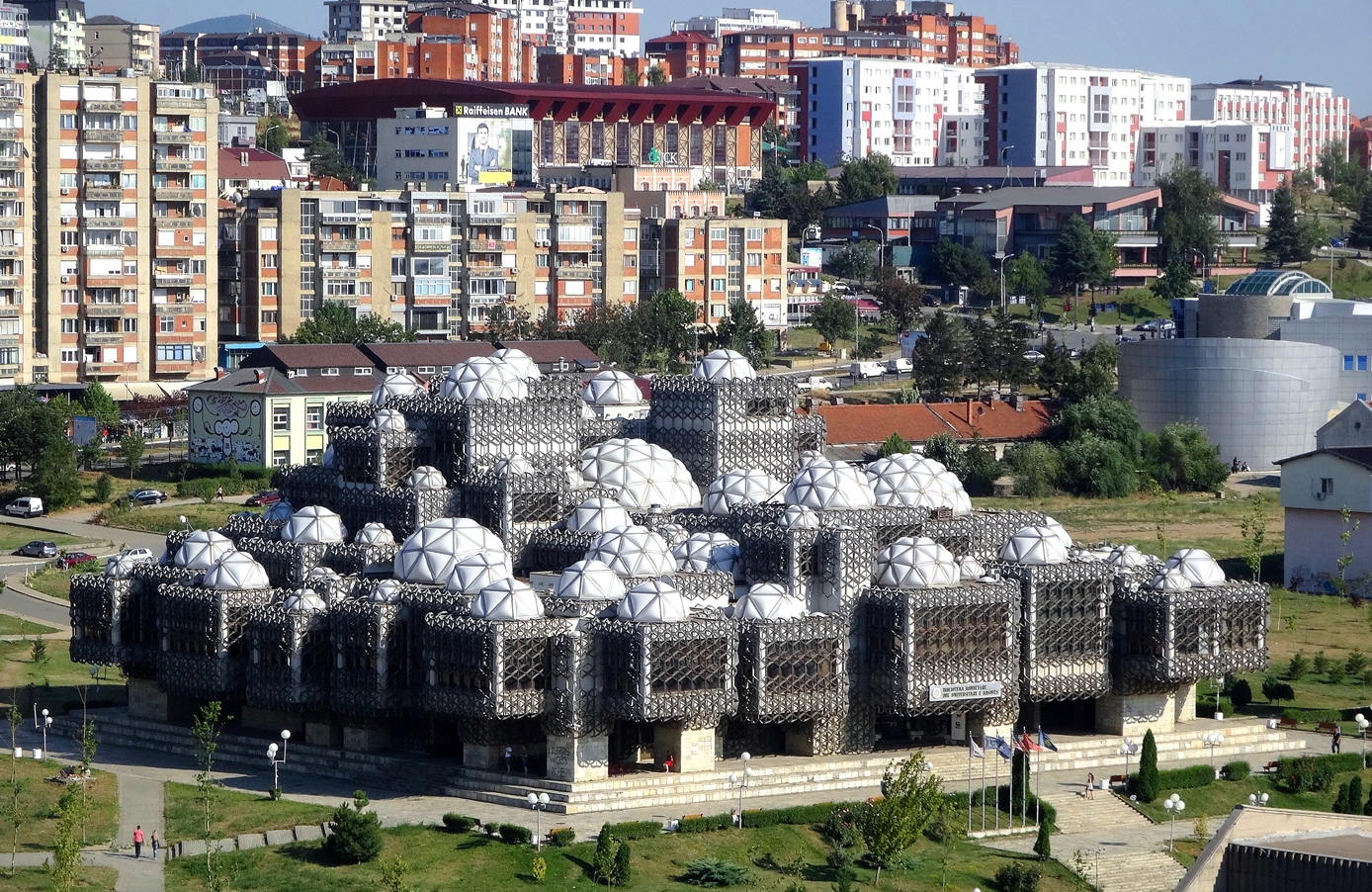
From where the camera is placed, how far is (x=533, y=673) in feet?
258

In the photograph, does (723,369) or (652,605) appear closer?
(652,605)

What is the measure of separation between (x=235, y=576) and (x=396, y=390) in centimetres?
1538

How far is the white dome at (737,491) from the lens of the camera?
303ft

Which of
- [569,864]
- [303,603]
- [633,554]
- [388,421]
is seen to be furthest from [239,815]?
[388,421]

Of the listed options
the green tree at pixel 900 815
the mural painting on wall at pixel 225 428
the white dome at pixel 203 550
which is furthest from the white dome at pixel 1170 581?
the mural painting on wall at pixel 225 428

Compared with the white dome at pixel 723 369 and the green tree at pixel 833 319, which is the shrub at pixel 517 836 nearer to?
the white dome at pixel 723 369

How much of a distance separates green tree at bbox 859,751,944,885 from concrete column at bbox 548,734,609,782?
27.6ft

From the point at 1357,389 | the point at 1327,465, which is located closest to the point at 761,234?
the point at 1357,389

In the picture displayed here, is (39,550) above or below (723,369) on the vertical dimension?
below

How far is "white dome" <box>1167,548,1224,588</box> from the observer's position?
8925 centimetres

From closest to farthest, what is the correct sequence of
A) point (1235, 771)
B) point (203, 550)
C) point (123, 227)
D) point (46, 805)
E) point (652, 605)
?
point (46, 805), point (652, 605), point (1235, 771), point (203, 550), point (123, 227)

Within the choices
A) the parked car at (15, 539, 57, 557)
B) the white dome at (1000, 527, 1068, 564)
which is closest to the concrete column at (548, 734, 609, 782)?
the white dome at (1000, 527, 1068, 564)

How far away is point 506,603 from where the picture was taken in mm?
78688

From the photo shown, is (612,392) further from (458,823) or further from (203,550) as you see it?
(458,823)
